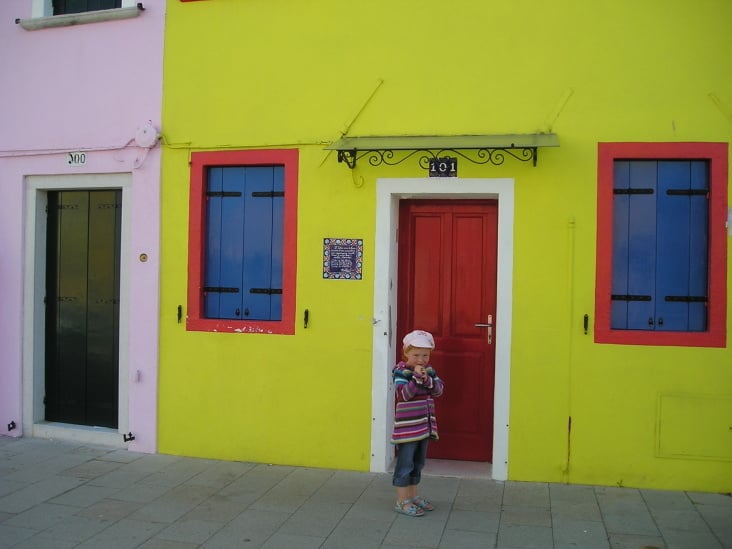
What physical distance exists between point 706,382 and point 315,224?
349 centimetres

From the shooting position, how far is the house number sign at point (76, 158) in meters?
7.10

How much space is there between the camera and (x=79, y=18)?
711 centimetres

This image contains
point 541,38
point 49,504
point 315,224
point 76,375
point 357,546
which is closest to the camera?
point 357,546

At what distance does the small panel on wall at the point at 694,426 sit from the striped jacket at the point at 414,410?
195 centimetres

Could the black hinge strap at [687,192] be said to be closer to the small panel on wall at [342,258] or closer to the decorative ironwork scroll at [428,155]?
the decorative ironwork scroll at [428,155]

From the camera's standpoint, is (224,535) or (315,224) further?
(315,224)

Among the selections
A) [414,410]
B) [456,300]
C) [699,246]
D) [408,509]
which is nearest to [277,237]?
[456,300]

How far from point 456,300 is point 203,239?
2.43 m

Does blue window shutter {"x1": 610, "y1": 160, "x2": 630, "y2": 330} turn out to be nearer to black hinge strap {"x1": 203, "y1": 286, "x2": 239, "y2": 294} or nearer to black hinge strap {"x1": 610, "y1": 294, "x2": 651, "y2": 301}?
black hinge strap {"x1": 610, "y1": 294, "x2": 651, "y2": 301}

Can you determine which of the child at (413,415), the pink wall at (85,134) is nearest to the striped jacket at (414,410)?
the child at (413,415)

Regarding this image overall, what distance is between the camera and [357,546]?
15.5 feet

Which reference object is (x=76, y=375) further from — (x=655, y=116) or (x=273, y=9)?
(x=655, y=116)

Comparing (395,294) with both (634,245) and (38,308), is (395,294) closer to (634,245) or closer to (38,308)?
(634,245)

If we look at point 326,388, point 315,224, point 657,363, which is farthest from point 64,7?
point 657,363
